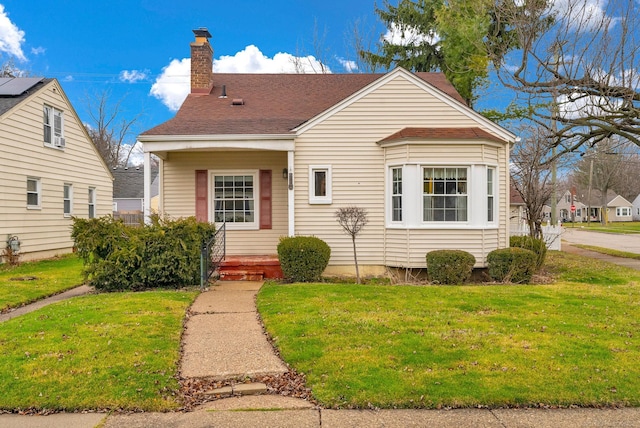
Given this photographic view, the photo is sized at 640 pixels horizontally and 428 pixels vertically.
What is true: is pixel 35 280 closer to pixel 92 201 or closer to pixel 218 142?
pixel 218 142

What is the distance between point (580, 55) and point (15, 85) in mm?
18138

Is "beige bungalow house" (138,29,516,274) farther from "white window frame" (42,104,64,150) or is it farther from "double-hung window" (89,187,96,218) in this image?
"double-hung window" (89,187,96,218)

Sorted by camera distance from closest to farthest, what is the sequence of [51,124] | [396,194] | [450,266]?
[450,266] → [396,194] → [51,124]

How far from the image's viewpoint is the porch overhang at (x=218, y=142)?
11.2m

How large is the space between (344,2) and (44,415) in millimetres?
24742

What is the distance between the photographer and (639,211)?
7712cm

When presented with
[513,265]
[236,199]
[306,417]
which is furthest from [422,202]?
[306,417]

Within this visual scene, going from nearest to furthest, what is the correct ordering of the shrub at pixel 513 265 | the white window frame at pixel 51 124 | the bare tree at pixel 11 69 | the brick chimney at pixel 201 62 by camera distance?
the shrub at pixel 513 265
the brick chimney at pixel 201 62
the white window frame at pixel 51 124
the bare tree at pixel 11 69

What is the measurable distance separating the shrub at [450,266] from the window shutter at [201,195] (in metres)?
6.21

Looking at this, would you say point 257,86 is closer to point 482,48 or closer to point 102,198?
point 482,48

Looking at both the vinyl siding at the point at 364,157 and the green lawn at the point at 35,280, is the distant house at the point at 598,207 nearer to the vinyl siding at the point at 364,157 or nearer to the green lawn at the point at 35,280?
the vinyl siding at the point at 364,157

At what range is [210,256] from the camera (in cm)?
1048

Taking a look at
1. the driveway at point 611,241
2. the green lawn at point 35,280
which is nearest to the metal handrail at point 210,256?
the green lawn at point 35,280

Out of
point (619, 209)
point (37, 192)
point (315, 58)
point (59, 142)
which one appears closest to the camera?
point (37, 192)
